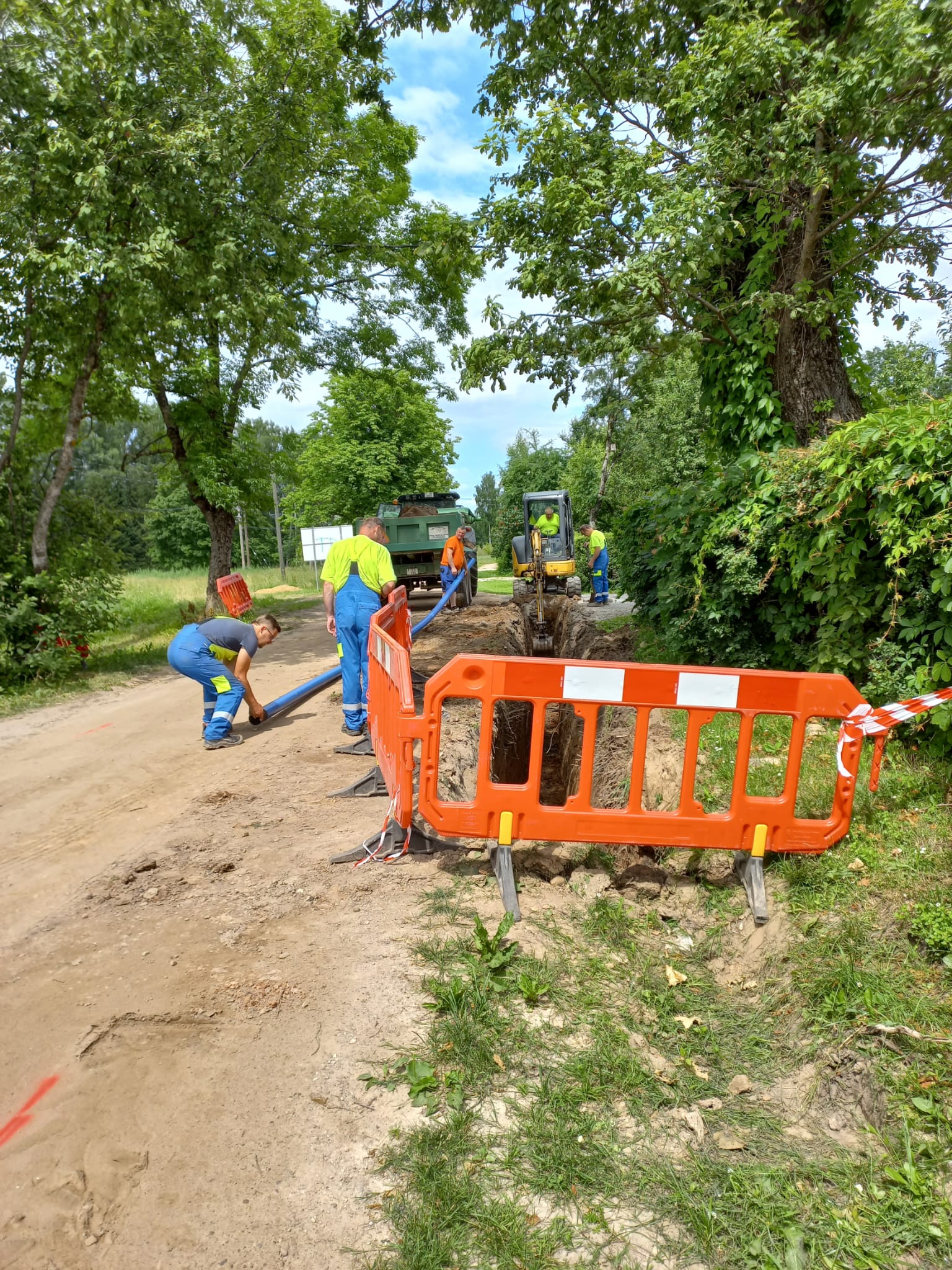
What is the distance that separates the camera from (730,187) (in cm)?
661

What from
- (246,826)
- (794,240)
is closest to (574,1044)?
(246,826)

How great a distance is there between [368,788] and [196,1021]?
8.14ft

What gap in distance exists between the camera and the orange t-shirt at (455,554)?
1556cm

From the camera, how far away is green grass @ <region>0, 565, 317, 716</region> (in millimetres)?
9047

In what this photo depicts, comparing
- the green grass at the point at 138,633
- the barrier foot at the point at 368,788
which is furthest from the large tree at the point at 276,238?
the barrier foot at the point at 368,788

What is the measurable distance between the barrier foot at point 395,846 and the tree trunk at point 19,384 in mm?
8676

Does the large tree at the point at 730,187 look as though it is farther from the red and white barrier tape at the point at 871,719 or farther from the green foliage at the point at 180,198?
the red and white barrier tape at the point at 871,719

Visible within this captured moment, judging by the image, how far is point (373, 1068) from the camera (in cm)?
261

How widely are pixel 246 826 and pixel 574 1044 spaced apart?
277 cm

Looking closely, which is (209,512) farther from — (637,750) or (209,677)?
(637,750)

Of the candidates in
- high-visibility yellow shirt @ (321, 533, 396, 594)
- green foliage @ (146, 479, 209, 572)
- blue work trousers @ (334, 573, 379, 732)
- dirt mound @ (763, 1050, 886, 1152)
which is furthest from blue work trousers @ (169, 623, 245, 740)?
green foliage @ (146, 479, 209, 572)

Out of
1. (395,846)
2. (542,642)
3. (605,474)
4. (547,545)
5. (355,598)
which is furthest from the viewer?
(605,474)

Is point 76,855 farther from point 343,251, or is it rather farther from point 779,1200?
point 343,251

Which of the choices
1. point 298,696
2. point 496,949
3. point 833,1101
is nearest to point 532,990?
point 496,949
